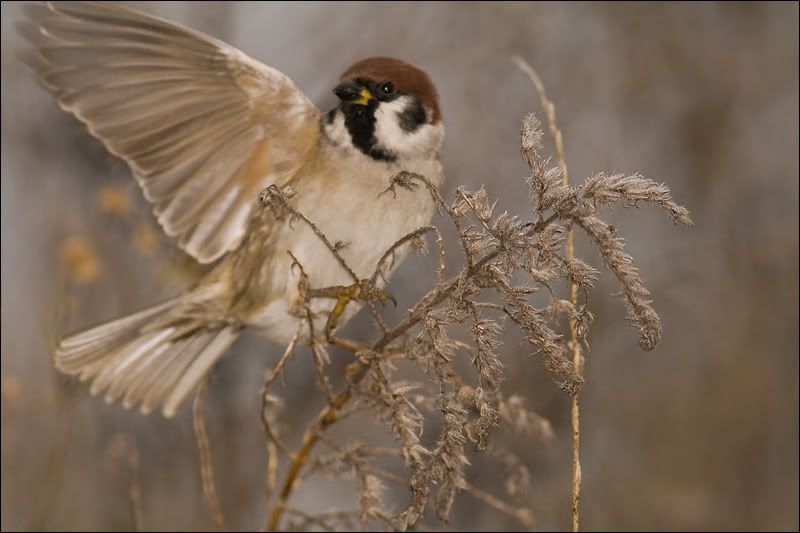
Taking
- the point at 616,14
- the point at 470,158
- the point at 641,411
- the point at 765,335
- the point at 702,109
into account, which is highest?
the point at 616,14

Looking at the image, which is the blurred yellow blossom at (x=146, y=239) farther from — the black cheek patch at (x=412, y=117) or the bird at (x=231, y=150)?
the black cheek patch at (x=412, y=117)

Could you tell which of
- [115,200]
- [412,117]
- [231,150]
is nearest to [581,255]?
[412,117]

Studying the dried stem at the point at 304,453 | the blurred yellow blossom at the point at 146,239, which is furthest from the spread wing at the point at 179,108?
the dried stem at the point at 304,453

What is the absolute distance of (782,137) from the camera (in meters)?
4.30

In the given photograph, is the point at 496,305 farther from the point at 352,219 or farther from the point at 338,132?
the point at 338,132

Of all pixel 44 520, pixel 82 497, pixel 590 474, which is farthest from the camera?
pixel 590 474

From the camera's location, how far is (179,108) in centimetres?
283

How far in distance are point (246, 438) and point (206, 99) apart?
4.91ft

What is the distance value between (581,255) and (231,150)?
1164 mm

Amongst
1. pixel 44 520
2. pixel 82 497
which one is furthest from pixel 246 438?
pixel 44 520

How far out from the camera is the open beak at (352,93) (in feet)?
8.99

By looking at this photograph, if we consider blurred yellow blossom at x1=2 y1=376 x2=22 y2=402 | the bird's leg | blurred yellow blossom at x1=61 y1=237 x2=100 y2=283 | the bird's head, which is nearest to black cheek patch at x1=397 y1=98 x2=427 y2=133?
the bird's head

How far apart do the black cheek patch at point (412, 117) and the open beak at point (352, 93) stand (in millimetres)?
115

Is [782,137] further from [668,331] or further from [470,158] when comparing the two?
[470,158]
